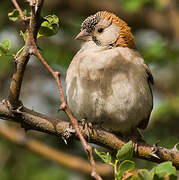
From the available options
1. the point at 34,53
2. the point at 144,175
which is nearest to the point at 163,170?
the point at 144,175

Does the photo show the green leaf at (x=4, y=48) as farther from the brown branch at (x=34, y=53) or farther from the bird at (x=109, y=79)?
the bird at (x=109, y=79)

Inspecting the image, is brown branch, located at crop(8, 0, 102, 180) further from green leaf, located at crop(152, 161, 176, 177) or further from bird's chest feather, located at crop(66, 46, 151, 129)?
bird's chest feather, located at crop(66, 46, 151, 129)

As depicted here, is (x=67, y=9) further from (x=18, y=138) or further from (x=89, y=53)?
(x=89, y=53)

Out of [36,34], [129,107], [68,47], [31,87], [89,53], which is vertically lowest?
[31,87]

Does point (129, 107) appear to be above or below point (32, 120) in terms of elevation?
below

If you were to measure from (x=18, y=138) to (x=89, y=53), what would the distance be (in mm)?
2252

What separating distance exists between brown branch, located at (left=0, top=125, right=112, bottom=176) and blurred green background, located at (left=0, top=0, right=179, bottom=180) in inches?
7.0

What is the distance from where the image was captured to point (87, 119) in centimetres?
496

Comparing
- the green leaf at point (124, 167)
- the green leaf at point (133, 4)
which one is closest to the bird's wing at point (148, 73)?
the green leaf at point (133, 4)

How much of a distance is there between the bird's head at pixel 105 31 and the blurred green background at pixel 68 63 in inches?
45.5

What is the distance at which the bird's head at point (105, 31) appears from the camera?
5.00m

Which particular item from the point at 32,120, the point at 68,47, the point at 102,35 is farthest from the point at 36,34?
the point at 68,47

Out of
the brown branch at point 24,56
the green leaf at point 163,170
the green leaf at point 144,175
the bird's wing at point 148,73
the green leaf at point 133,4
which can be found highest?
the brown branch at point 24,56

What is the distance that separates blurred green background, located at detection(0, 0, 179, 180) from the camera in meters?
6.58
